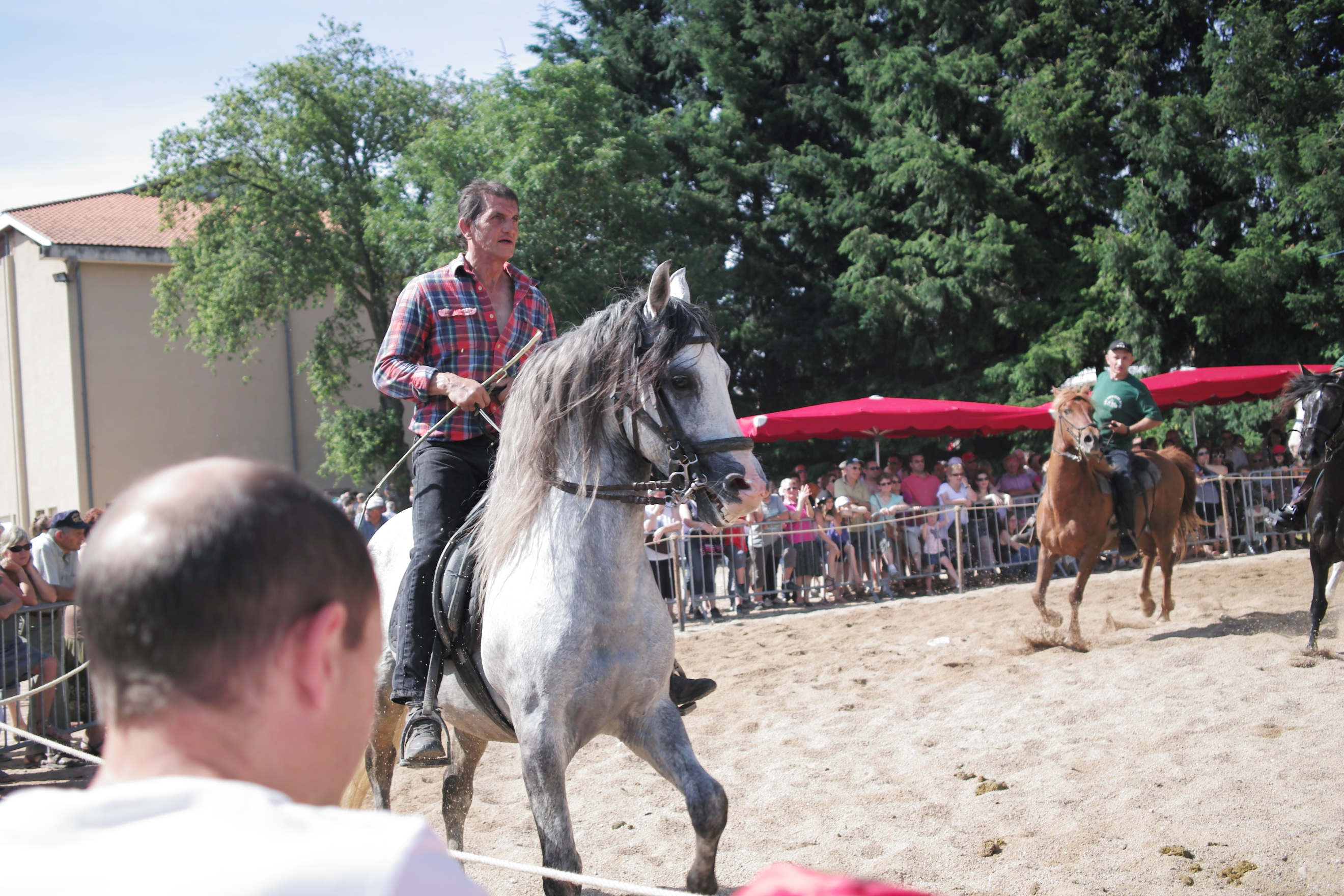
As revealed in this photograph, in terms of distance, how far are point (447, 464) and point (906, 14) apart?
82.2 feet

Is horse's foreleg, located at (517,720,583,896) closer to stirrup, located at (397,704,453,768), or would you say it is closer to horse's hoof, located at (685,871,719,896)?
horse's hoof, located at (685,871,719,896)

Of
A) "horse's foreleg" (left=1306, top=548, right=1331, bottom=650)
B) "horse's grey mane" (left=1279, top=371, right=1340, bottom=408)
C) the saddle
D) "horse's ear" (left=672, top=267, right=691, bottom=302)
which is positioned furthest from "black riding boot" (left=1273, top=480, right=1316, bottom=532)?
the saddle

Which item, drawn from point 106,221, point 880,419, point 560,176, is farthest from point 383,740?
point 106,221

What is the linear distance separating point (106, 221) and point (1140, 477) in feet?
106

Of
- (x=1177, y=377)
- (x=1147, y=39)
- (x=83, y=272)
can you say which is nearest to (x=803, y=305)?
(x=1147, y=39)

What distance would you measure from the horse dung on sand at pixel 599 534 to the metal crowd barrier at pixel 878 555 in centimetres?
876

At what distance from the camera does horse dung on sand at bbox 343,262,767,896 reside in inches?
133

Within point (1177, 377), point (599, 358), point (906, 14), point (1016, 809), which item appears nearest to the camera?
point (599, 358)

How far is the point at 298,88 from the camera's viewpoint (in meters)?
28.2

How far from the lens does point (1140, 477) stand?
Answer: 1000 centimetres

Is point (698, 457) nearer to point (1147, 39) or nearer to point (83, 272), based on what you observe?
point (1147, 39)

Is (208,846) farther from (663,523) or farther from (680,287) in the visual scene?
(663,523)

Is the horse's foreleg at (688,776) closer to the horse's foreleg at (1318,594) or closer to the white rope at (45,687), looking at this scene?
the white rope at (45,687)

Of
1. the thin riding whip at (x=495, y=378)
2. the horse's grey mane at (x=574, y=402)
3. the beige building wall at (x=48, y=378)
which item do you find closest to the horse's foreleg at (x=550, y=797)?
the horse's grey mane at (x=574, y=402)
